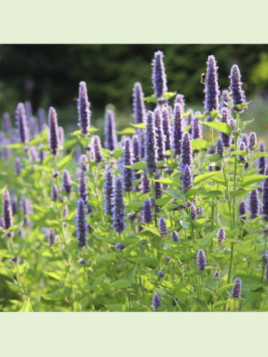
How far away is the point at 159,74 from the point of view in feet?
12.7

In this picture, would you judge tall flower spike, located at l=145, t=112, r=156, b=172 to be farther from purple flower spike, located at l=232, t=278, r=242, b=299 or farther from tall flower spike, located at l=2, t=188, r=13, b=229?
tall flower spike, located at l=2, t=188, r=13, b=229

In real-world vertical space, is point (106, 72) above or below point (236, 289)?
above

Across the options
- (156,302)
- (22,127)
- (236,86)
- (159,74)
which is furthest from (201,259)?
(22,127)

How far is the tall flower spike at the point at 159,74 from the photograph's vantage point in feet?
12.7

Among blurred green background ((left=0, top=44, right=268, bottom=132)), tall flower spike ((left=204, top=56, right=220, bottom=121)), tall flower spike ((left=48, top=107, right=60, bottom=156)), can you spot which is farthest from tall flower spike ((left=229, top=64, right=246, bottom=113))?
blurred green background ((left=0, top=44, right=268, bottom=132))

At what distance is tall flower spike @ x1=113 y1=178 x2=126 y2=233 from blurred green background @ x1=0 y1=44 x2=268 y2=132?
1264cm

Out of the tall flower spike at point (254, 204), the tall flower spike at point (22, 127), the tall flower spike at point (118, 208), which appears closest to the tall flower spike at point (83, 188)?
the tall flower spike at point (118, 208)

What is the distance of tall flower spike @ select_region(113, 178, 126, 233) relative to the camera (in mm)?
3242

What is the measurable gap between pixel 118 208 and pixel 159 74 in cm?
120

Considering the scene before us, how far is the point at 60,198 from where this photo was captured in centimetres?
454

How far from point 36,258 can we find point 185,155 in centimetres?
318

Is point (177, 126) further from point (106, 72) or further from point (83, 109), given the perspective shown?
point (106, 72)

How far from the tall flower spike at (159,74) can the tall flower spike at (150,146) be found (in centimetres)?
85

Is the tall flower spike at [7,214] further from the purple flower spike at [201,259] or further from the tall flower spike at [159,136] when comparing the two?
the purple flower spike at [201,259]
